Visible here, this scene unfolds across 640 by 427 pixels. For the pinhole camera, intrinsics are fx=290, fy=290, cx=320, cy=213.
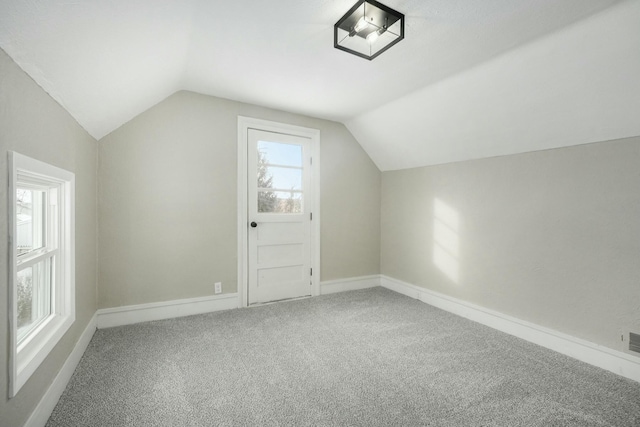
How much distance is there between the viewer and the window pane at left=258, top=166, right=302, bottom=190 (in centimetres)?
348

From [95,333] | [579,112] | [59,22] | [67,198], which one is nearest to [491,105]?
[579,112]

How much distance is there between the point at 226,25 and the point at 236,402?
7.70ft

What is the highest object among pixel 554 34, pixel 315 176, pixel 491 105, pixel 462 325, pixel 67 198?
pixel 554 34

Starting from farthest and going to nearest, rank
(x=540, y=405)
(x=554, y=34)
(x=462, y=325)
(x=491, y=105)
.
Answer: (x=462, y=325) < (x=491, y=105) < (x=554, y=34) < (x=540, y=405)

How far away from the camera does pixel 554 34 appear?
1.82m

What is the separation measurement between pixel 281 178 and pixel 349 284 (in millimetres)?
1731

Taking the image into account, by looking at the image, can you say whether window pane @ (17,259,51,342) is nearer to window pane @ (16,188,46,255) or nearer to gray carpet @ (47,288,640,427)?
window pane @ (16,188,46,255)

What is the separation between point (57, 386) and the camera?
1.69 meters

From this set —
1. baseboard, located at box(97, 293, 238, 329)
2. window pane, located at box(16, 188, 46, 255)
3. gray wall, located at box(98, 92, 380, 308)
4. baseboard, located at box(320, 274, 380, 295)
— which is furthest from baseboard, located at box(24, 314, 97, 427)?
baseboard, located at box(320, 274, 380, 295)

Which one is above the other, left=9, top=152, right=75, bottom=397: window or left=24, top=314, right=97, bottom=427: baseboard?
left=9, top=152, right=75, bottom=397: window

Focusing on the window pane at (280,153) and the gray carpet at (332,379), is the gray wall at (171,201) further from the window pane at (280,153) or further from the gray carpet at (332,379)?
the gray carpet at (332,379)

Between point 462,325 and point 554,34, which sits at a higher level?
point 554,34

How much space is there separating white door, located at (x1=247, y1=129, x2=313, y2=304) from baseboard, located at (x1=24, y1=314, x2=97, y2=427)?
1.53 metres

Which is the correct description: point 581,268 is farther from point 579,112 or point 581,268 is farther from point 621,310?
point 579,112
